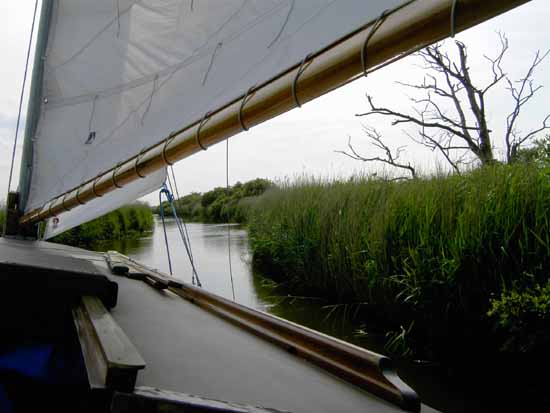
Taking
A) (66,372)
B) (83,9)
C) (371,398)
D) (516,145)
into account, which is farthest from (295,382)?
(516,145)

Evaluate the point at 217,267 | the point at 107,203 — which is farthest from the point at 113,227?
the point at 107,203

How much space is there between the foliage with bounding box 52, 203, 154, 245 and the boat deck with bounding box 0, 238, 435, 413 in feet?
24.9

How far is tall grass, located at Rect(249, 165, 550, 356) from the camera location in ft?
7.97

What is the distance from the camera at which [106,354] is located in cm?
61

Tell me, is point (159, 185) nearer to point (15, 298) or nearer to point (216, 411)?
point (15, 298)

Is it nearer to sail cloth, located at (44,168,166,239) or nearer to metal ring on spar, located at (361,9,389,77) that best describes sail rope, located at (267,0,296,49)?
metal ring on spar, located at (361,9,389,77)

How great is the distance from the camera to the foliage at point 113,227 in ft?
28.6

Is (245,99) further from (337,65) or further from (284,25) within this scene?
(337,65)

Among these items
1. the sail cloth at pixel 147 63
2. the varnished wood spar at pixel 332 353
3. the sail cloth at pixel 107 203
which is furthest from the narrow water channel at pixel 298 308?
the sail cloth at pixel 147 63

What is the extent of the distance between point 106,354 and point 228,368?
0.28m

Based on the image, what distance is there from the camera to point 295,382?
78 cm

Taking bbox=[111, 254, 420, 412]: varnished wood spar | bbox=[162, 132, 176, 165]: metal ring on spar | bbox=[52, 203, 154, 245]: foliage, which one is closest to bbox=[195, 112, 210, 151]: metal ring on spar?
bbox=[162, 132, 176, 165]: metal ring on spar

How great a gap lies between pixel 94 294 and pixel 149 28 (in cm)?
99

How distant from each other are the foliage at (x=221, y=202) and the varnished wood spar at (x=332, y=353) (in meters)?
5.08
